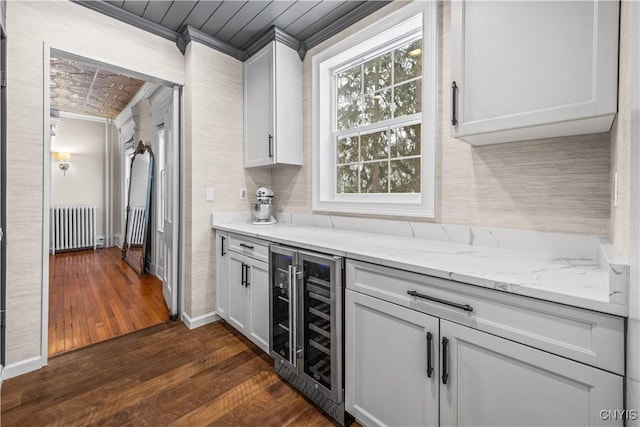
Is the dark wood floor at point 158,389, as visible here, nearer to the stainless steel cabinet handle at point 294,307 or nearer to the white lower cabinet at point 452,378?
the stainless steel cabinet handle at point 294,307

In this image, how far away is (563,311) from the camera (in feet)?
2.78

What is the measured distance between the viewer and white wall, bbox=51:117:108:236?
226 inches

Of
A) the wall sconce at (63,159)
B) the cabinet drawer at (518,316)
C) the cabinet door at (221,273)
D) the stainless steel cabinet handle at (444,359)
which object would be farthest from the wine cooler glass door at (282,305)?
the wall sconce at (63,159)

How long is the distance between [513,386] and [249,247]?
5.63 ft

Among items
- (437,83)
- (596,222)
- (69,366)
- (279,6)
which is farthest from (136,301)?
(596,222)

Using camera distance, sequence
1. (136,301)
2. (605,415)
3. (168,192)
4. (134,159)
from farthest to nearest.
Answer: (134,159), (136,301), (168,192), (605,415)

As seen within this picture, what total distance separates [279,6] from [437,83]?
1.35 metres

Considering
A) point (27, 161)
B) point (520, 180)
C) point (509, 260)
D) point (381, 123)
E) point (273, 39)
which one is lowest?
point (509, 260)

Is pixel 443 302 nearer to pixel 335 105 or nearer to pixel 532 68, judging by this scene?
pixel 532 68

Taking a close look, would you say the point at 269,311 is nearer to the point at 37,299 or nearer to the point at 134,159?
the point at 37,299

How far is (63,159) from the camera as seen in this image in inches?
226

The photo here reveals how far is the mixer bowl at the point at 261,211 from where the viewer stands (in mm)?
2752

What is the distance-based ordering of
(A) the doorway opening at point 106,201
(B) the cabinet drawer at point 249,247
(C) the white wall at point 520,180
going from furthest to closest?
1. (A) the doorway opening at point 106,201
2. (B) the cabinet drawer at point 249,247
3. (C) the white wall at point 520,180

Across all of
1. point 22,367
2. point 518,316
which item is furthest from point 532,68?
point 22,367
